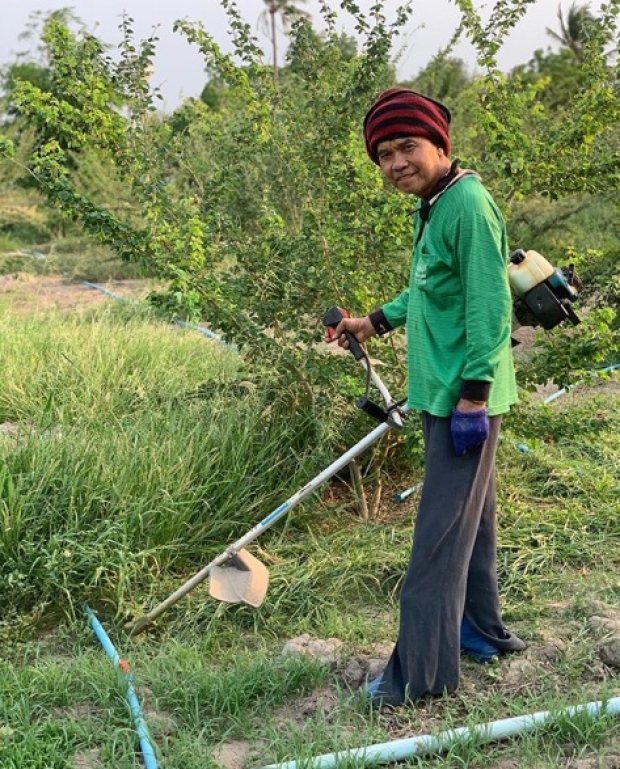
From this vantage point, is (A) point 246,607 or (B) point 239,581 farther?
(A) point 246,607

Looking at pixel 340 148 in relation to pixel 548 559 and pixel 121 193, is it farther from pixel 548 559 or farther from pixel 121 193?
pixel 121 193

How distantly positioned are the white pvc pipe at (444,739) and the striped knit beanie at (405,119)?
1.61 metres

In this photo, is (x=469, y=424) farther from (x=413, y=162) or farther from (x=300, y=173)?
(x=300, y=173)

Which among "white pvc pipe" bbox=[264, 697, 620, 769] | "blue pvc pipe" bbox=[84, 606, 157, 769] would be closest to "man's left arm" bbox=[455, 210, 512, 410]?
"white pvc pipe" bbox=[264, 697, 620, 769]

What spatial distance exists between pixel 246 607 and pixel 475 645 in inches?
34.6

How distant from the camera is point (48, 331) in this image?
6.35m

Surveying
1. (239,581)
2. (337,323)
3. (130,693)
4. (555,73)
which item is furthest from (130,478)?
(555,73)

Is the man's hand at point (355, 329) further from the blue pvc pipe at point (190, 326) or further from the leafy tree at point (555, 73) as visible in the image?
the leafy tree at point (555, 73)

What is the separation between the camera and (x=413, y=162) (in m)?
2.41

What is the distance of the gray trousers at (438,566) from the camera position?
97.3 inches

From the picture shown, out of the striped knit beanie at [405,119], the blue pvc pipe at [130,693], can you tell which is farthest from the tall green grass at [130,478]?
the striped knit beanie at [405,119]

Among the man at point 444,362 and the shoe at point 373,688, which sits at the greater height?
the man at point 444,362

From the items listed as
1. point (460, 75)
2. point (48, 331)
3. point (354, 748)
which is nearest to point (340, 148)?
point (354, 748)

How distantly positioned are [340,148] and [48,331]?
3.37 meters
